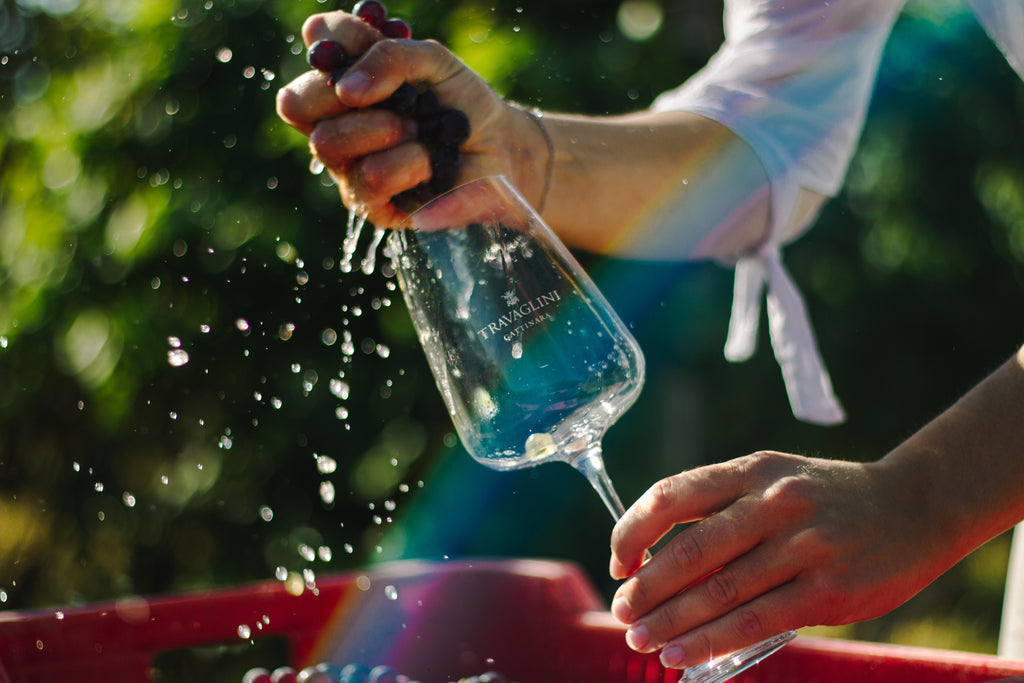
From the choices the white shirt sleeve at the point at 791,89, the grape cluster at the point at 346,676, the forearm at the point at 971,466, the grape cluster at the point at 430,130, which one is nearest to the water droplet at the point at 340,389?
the grape cluster at the point at 346,676

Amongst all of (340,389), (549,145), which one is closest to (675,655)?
(549,145)

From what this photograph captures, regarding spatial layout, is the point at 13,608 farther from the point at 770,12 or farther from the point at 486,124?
the point at 770,12

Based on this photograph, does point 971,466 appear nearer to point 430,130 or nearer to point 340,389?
point 430,130

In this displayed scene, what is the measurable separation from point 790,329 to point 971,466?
64cm

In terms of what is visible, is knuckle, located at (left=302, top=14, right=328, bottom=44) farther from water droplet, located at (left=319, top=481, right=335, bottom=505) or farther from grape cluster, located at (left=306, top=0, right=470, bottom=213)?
water droplet, located at (left=319, top=481, right=335, bottom=505)

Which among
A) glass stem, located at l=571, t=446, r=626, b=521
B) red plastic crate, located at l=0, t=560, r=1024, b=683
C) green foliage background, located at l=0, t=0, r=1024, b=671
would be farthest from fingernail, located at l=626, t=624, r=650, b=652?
green foliage background, located at l=0, t=0, r=1024, b=671

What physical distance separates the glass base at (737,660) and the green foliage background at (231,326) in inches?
35.6

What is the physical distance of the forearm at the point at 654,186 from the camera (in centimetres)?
111

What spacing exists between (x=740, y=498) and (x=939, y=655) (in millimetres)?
355

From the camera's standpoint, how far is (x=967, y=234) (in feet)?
9.12

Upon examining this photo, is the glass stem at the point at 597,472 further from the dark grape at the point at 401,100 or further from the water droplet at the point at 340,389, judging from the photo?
the water droplet at the point at 340,389

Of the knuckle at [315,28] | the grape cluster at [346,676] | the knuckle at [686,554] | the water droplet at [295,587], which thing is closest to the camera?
the knuckle at [686,554]

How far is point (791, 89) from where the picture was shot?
1.21 metres

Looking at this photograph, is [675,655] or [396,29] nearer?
[675,655]
